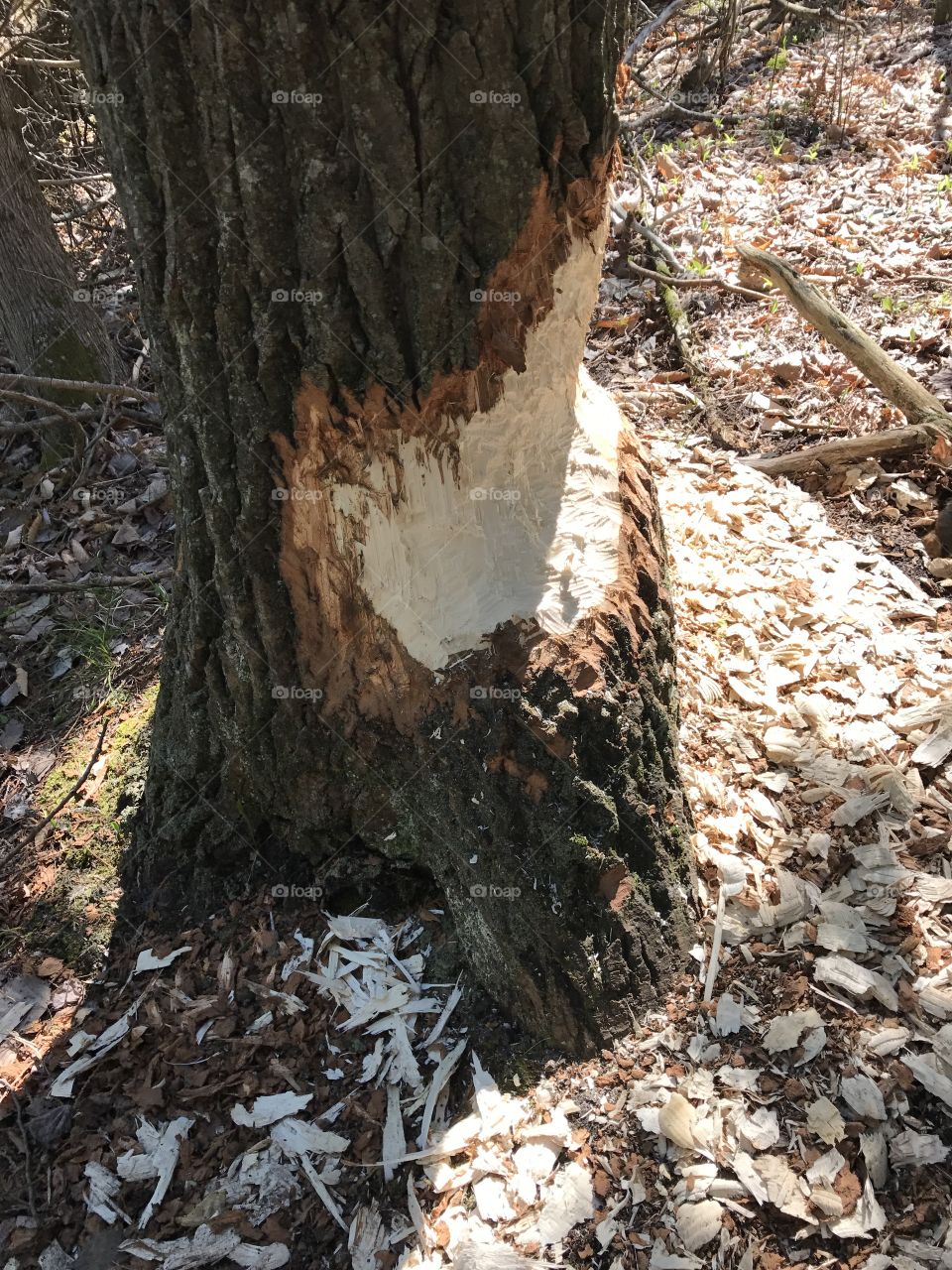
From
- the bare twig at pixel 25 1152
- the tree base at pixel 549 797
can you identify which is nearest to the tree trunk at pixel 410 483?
the tree base at pixel 549 797

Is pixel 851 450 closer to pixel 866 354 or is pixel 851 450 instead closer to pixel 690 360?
pixel 866 354

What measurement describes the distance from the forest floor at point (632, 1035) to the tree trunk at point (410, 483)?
193 millimetres

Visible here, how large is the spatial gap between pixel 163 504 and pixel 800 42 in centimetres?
630

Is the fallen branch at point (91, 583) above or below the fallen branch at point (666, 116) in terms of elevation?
below

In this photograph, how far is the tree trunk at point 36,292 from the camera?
423 centimetres

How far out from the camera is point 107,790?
275 centimetres

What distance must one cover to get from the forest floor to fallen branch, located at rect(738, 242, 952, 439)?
19 centimetres

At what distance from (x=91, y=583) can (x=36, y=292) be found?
1.86 metres

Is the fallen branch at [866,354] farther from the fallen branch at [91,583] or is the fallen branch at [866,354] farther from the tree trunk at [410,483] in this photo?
the fallen branch at [91,583]

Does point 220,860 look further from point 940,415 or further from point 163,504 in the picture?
point 940,415

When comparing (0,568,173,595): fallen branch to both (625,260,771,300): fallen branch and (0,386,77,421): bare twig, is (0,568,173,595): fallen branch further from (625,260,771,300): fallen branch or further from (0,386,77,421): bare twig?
(625,260,771,300): fallen branch

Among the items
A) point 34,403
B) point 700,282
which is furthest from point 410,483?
point 700,282

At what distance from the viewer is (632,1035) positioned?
2010 mm

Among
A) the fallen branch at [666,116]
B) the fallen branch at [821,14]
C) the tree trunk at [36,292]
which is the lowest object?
the tree trunk at [36,292]
